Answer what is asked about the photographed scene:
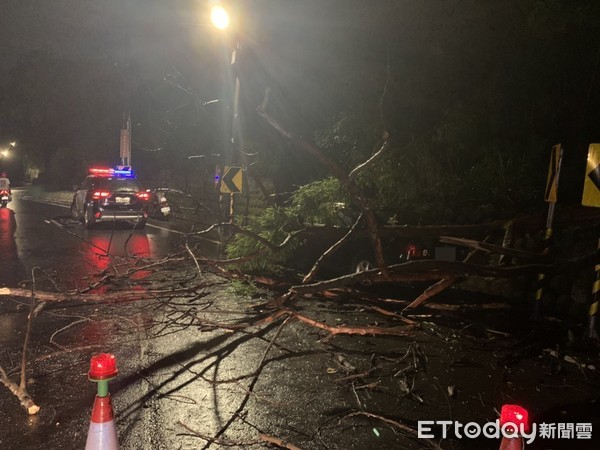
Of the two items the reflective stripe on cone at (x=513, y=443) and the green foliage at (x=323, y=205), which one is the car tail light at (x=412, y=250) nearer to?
the green foliage at (x=323, y=205)

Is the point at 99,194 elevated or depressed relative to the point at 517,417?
elevated

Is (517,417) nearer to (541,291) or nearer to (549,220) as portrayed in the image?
(541,291)

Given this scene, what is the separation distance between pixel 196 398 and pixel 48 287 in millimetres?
4822

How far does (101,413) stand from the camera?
2.53 metres

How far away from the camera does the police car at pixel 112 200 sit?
1447cm

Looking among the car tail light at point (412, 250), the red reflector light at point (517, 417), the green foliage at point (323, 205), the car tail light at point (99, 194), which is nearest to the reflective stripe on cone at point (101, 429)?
the red reflector light at point (517, 417)

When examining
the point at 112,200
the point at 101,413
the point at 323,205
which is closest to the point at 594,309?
the point at 323,205

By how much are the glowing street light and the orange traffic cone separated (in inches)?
288

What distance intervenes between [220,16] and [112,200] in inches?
327

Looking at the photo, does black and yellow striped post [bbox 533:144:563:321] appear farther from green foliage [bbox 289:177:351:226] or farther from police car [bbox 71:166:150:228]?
police car [bbox 71:166:150:228]

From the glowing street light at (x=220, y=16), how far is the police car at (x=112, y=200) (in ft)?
25.3

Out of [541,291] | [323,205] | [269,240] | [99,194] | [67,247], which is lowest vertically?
[541,291]

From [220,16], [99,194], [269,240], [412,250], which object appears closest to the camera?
[412,250]

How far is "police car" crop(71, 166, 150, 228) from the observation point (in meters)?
14.5
